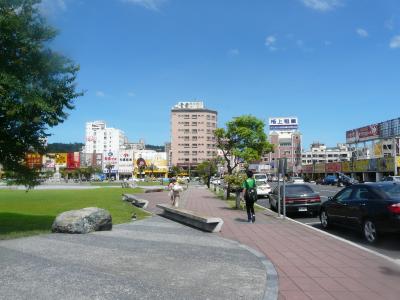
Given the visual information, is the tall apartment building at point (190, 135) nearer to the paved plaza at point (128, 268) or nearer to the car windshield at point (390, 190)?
the car windshield at point (390, 190)

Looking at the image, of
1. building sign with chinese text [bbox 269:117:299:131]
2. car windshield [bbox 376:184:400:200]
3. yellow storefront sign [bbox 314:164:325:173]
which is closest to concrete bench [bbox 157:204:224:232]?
car windshield [bbox 376:184:400:200]

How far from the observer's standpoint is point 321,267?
27.2 feet

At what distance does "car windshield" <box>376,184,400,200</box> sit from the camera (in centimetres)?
1123

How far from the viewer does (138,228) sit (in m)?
13.8

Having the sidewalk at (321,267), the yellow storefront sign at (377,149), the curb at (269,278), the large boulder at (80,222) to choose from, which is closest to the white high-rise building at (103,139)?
the yellow storefront sign at (377,149)

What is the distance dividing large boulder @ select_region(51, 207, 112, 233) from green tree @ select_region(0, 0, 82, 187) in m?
1.67

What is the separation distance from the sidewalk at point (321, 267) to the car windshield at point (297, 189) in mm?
7108

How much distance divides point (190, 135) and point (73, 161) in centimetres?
4106

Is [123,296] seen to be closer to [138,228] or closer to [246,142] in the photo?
[138,228]

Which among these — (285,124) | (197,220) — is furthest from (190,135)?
(197,220)

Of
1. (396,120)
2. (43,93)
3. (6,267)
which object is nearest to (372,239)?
(6,267)

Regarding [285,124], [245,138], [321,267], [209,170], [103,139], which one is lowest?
[321,267]

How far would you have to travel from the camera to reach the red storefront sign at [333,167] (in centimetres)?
9125

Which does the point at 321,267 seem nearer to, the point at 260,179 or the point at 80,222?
the point at 80,222
